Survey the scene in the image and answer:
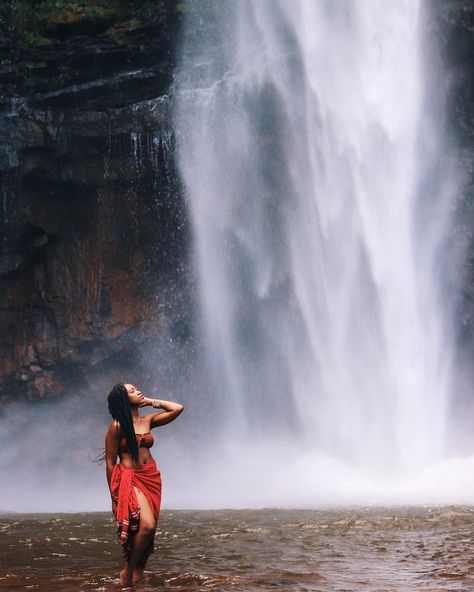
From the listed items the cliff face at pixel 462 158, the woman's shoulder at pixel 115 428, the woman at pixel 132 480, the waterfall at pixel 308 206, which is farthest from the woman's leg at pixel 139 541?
the cliff face at pixel 462 158

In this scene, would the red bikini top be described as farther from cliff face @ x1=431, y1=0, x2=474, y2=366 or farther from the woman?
cliff face @ x1=431, y1=0, x2=474, y2=366

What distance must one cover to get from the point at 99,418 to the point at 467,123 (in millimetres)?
11922

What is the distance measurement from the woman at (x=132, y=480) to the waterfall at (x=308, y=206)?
12.9 metres

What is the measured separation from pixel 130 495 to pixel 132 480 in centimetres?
13

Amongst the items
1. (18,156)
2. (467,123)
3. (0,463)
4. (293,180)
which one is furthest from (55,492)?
(467,123)

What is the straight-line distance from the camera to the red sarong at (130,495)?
589 cm

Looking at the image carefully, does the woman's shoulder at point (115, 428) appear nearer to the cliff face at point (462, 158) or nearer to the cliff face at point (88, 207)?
the cliff face at point (88, 207)

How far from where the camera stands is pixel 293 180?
65.8 feet

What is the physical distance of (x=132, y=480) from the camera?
6035 mm

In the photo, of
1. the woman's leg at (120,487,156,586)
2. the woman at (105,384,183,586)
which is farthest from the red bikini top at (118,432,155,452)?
the woman's leg at (120,487,156,586)

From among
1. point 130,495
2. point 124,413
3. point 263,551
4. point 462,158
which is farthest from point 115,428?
point 462,158

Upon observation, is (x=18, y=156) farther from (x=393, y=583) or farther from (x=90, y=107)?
(x=393, y=583)

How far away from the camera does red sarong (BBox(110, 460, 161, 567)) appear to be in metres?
5.89

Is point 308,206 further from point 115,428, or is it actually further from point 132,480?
point 132,480
